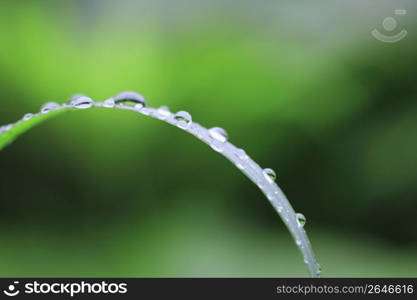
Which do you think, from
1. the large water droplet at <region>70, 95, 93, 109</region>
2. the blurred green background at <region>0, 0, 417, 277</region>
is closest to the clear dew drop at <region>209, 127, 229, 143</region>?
the large water droplet at <region>70, 95, 93, 109</region>

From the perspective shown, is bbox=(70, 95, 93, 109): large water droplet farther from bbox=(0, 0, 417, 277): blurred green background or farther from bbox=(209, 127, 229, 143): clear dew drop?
bbox=(0, 0, 417, 277): blurred green background

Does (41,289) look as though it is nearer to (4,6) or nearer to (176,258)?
(176,258)

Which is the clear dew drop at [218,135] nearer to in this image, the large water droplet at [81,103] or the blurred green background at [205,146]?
the large water droplet at [81,103]

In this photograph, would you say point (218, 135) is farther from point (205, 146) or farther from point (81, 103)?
point (205, 146)

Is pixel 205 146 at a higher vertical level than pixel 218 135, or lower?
higher

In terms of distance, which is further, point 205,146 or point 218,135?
point 205,146

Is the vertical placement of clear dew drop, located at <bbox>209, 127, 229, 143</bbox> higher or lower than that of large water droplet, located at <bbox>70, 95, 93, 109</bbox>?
lower

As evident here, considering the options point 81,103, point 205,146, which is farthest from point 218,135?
point 205,146

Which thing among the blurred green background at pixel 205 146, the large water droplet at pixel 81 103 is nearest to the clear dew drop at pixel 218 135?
the large water droplet at pixel 81 103

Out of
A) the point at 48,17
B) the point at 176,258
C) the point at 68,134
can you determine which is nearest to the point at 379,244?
the point at 176,258
